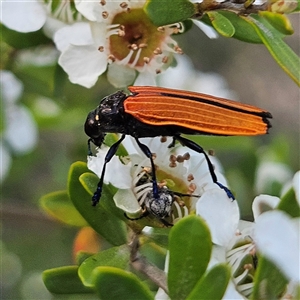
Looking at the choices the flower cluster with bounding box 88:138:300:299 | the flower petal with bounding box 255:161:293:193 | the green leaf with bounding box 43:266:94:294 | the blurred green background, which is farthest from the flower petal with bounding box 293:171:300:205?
the flower petal with bounding box 255:161:293:193

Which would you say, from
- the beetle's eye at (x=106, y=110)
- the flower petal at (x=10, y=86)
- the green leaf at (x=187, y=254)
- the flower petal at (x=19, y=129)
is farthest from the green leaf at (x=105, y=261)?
the flower petal at (x=19, y=129)

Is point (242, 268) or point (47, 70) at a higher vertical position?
point (242, 268)

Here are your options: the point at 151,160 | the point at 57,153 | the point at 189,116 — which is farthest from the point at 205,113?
the point at 57,153

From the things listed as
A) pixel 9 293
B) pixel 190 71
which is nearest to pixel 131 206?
pixel 190 71

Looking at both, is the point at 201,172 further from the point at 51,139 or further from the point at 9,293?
the point at 51,139

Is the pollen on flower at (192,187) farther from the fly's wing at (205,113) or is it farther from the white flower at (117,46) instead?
the white flower at (117,46)

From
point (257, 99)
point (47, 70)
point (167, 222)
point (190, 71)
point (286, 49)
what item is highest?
point (286, 49)
